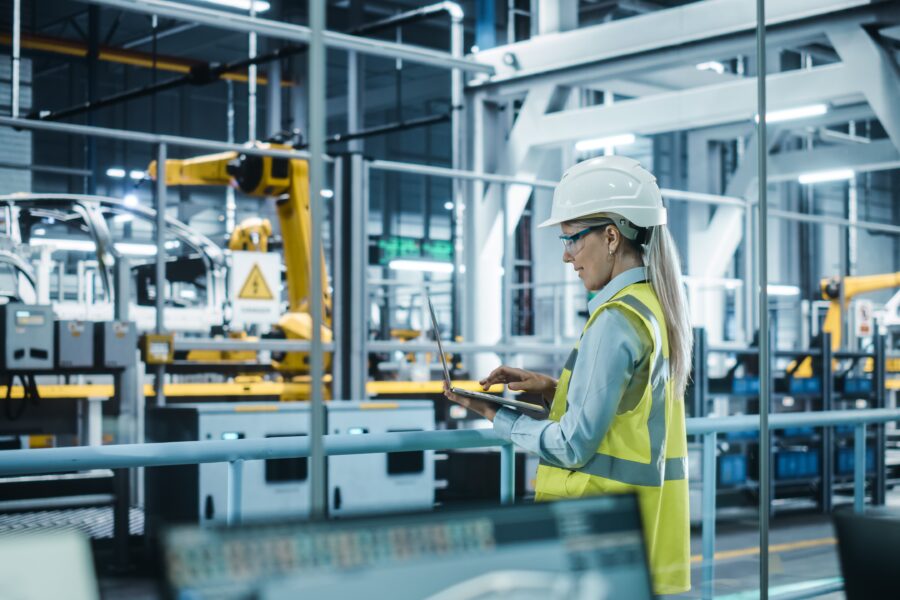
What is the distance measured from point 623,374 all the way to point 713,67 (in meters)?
9.60

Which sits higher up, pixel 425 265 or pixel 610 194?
pixel 425 265

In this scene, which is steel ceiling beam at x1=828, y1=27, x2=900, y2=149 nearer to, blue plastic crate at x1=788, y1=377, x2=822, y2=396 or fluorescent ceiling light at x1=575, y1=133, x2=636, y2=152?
blue plastic crate at x1=788, y1=377, x2=822, y2=396

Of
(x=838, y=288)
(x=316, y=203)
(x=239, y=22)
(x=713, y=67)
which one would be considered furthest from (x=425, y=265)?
(x=316, y=203)

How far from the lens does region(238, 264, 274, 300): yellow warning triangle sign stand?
22.8 feet

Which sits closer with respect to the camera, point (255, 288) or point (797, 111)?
point (255, 288)

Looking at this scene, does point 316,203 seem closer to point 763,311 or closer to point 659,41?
point 763,311

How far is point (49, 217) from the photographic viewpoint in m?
9.55

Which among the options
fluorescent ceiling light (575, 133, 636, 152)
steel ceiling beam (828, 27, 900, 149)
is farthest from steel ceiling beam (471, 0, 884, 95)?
fluorescent ceiling light (575, 133, 636, 152)

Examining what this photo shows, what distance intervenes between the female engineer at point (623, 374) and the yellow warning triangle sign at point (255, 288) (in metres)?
4.99

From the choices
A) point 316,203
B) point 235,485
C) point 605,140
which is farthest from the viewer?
point 605,140

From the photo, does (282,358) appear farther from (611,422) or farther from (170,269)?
(611,422)

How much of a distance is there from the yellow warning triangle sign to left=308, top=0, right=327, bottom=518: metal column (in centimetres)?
566

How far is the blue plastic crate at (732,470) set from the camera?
8.12 metres

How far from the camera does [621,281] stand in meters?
2.02
